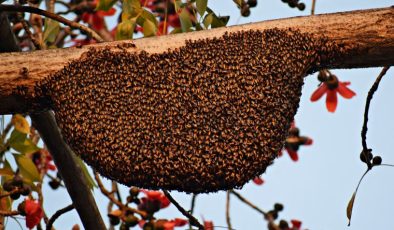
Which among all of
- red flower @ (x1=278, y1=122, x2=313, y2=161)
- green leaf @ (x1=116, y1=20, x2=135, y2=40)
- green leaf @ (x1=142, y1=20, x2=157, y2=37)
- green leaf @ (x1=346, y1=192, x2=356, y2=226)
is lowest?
green leaf @ (x1=346, y1=192, x2=356, y2=226)

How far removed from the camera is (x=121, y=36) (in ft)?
10.5

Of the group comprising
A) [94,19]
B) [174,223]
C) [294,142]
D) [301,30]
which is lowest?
[174,223]

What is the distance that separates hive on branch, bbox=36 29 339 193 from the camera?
268cm

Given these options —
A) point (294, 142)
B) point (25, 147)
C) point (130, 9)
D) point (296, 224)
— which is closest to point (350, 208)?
point (130, 9)

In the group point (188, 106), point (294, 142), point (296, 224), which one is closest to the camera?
point (188, 106)

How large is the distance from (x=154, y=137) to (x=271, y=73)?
16.2 inches

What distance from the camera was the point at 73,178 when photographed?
3400 millimetres

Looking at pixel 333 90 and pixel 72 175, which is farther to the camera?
pixel 333 90

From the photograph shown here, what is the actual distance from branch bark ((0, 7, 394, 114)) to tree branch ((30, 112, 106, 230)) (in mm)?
477

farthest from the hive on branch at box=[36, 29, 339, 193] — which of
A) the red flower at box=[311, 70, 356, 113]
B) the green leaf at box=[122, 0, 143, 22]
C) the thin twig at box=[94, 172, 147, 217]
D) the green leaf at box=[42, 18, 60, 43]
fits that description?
the red flower at box=[311, 70, 356, 113]

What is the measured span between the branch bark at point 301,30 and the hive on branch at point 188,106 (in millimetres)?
30

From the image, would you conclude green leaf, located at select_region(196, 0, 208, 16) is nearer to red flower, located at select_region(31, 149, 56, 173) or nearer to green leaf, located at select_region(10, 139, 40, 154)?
green leaf, located at select_region(10, 139, 40, 154)

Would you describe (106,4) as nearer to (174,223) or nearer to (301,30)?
(301,30)

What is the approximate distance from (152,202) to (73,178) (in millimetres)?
803
